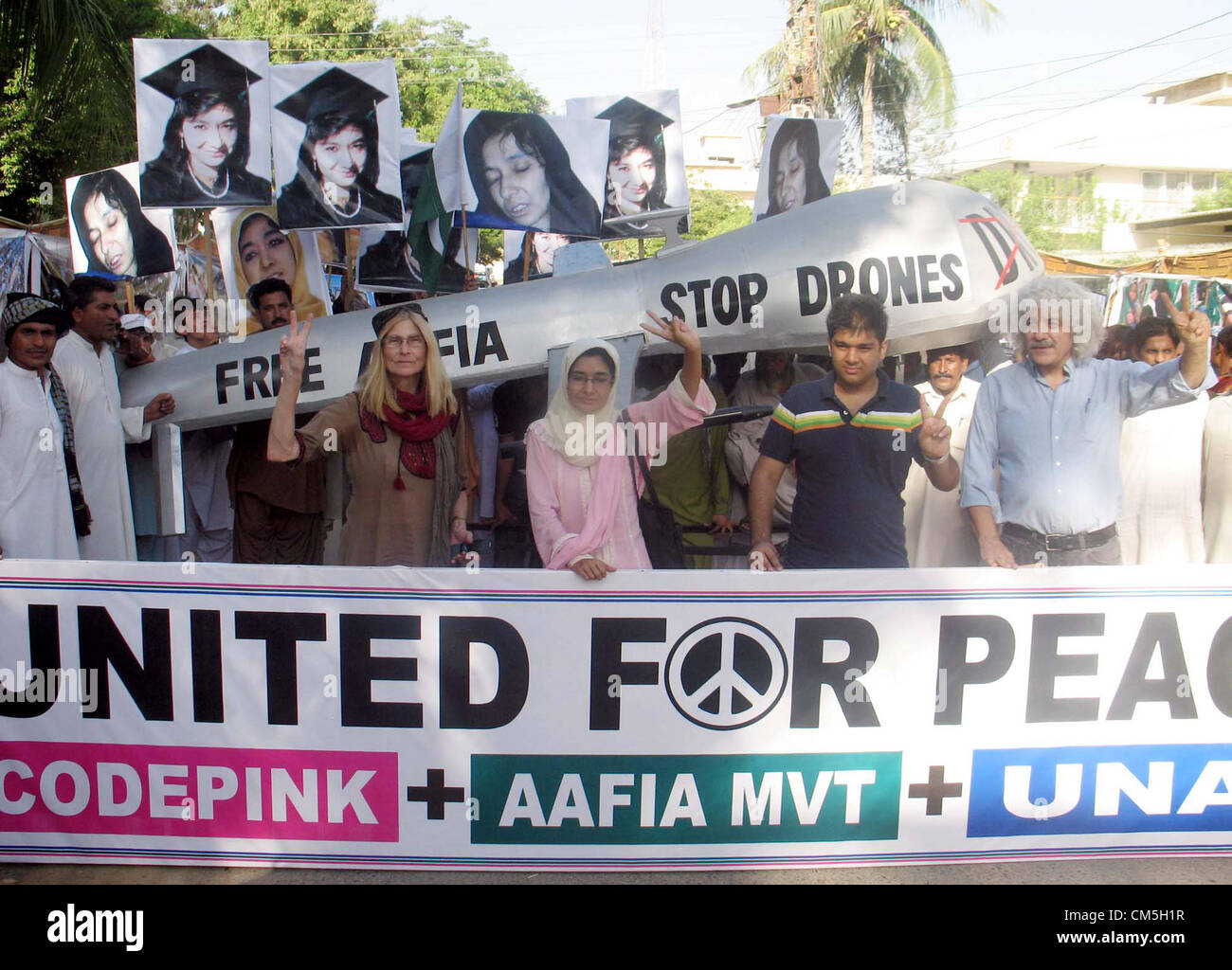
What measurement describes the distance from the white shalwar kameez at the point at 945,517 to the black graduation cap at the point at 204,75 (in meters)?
3.86

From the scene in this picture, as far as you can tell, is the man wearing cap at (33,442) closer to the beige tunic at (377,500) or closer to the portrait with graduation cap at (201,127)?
the beige tunic at (377,500)

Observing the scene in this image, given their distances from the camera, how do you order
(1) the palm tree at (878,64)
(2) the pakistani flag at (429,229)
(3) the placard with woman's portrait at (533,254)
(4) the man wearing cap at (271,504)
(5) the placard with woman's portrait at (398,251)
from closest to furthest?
Answer: (4) the man wearing cap at (271,504), (2) the pakistani flag at (429,229), (5) the placard with woman's portrait at (398,251), (3) the placard with woman's portrait at (533,254), (1) the palm tree at (878,64)

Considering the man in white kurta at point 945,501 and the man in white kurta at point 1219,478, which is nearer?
the man in white kurta at point 1219,478

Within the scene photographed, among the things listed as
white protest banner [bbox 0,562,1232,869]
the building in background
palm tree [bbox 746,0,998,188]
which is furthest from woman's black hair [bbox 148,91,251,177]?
the building in background

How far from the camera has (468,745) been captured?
3.38 meters

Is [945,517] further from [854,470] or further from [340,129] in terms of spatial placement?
[340,129]

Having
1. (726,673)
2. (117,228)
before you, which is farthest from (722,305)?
(117,228)

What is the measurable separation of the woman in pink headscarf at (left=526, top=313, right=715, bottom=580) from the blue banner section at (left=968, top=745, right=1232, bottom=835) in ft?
4.63

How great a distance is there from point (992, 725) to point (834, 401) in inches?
47.5

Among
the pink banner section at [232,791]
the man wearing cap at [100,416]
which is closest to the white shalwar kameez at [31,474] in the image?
the man wearing cap at [100,416]

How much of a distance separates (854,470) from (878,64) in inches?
974

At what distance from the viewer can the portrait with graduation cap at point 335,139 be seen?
218 inches
